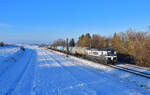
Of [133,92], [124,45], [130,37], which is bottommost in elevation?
[133,92]

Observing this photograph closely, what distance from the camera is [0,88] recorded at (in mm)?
8508

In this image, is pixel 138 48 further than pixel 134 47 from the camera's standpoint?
No

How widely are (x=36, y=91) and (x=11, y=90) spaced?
1885mm

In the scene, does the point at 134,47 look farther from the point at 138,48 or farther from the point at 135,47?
the point at 138,48

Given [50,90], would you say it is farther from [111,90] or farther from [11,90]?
[111,90]

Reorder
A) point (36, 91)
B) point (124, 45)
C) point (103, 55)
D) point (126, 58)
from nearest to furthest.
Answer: point (36, 91) < point (103, 55) < point (126, 58) < point (124, 45)

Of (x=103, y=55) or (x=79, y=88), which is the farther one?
(x=103, y=55)

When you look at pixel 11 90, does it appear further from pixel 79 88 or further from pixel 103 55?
pixel 103 55

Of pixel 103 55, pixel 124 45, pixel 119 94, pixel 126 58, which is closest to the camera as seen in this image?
pixel 119 94

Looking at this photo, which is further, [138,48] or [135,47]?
[135,47]

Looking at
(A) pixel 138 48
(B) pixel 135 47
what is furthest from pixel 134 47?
(A) pixel 138 48

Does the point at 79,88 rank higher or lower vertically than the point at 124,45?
lower

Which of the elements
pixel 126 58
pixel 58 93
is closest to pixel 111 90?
pixel 58 93

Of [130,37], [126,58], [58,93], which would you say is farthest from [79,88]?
[130,37]
